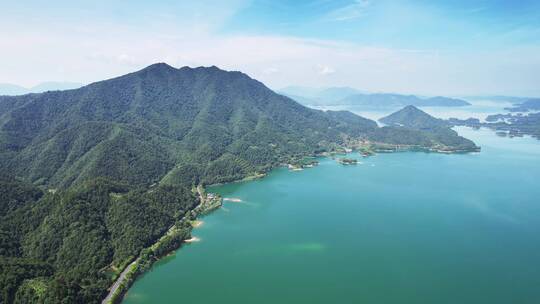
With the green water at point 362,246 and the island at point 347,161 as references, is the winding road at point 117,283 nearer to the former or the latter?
the green water at point 362,246

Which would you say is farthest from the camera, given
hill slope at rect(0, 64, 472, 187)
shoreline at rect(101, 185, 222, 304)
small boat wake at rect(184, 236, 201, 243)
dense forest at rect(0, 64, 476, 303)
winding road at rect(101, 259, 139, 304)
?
hill slope at rect(0, 64, 472, 187)

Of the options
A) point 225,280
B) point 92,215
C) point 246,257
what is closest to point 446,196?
point 246,257

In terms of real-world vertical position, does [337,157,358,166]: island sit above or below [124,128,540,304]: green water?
above

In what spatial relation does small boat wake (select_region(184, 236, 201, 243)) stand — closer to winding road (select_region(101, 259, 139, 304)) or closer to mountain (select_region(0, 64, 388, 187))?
winding road (select_region(101, 259, 139, 304))

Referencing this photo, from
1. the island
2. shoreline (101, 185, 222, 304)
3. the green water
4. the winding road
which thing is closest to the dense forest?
the winding road

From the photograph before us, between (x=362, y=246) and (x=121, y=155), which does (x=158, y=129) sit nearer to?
(x=121, y=155)

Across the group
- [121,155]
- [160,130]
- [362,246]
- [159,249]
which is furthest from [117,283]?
[160,130]

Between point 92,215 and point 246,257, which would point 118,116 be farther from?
point 246,257
